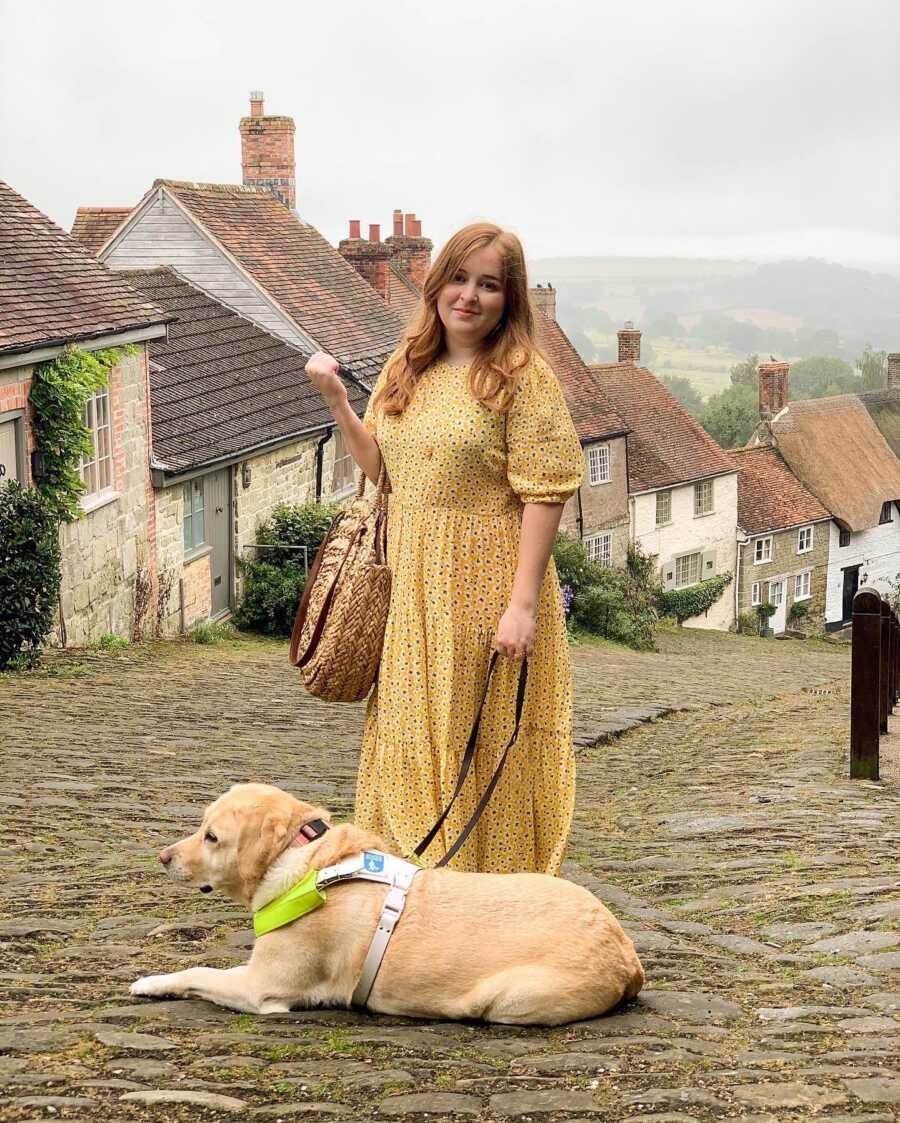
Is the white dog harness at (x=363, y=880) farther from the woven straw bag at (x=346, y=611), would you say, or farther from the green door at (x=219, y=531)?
the green door at (x=219, y=531)

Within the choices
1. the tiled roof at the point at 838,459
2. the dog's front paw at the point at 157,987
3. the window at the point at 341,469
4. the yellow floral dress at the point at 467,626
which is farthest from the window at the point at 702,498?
the dog's front paw at the point at 157,987

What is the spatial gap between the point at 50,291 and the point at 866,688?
1128 cm

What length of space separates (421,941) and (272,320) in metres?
23.6

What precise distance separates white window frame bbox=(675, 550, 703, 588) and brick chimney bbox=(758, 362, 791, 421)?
31.2 feet

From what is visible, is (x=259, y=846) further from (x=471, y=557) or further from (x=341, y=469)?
(x=341, y=469)

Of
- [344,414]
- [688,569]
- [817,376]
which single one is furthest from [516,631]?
[817,376]

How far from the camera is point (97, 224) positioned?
2953 centimetres

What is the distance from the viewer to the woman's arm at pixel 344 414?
15.6 ft

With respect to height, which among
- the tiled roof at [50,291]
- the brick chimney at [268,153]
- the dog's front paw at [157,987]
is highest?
the brick chimney at [268,153]

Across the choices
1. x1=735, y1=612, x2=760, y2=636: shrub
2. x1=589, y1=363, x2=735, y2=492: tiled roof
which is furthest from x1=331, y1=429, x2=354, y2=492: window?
x1=735, y1=612, x2=760, y2=636: shrub

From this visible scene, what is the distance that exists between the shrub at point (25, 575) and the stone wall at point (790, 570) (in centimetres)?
3354

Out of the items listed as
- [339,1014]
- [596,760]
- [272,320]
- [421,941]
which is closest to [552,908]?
[421,941]

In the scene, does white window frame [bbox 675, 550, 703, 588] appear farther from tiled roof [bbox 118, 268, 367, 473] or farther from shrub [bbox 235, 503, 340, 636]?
shrub [bbox 235, 503, 340, 636]

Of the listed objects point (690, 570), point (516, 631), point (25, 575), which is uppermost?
point (516, 631)
